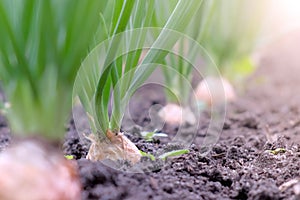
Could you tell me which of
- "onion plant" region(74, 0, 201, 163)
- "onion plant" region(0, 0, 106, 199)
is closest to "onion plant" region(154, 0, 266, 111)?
"onion plant" region(74, 0, 201, 163)

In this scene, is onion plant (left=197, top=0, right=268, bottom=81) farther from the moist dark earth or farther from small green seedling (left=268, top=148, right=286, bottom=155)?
small green seedling (left=268, top=148, right=286, bottom=155)

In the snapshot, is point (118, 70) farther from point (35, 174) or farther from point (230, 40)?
point (230, 40)

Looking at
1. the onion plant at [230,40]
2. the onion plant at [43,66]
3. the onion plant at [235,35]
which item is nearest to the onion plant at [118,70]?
the onion plant at [43,66]

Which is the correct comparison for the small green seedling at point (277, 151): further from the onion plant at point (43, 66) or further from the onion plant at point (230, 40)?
the onion plant at point (230, 40)

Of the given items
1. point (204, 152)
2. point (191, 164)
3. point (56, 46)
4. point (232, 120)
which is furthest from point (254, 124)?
point (56, 46)

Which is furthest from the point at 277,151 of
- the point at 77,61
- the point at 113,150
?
the point at 77,61

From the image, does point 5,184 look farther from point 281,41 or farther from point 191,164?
point 281,41
